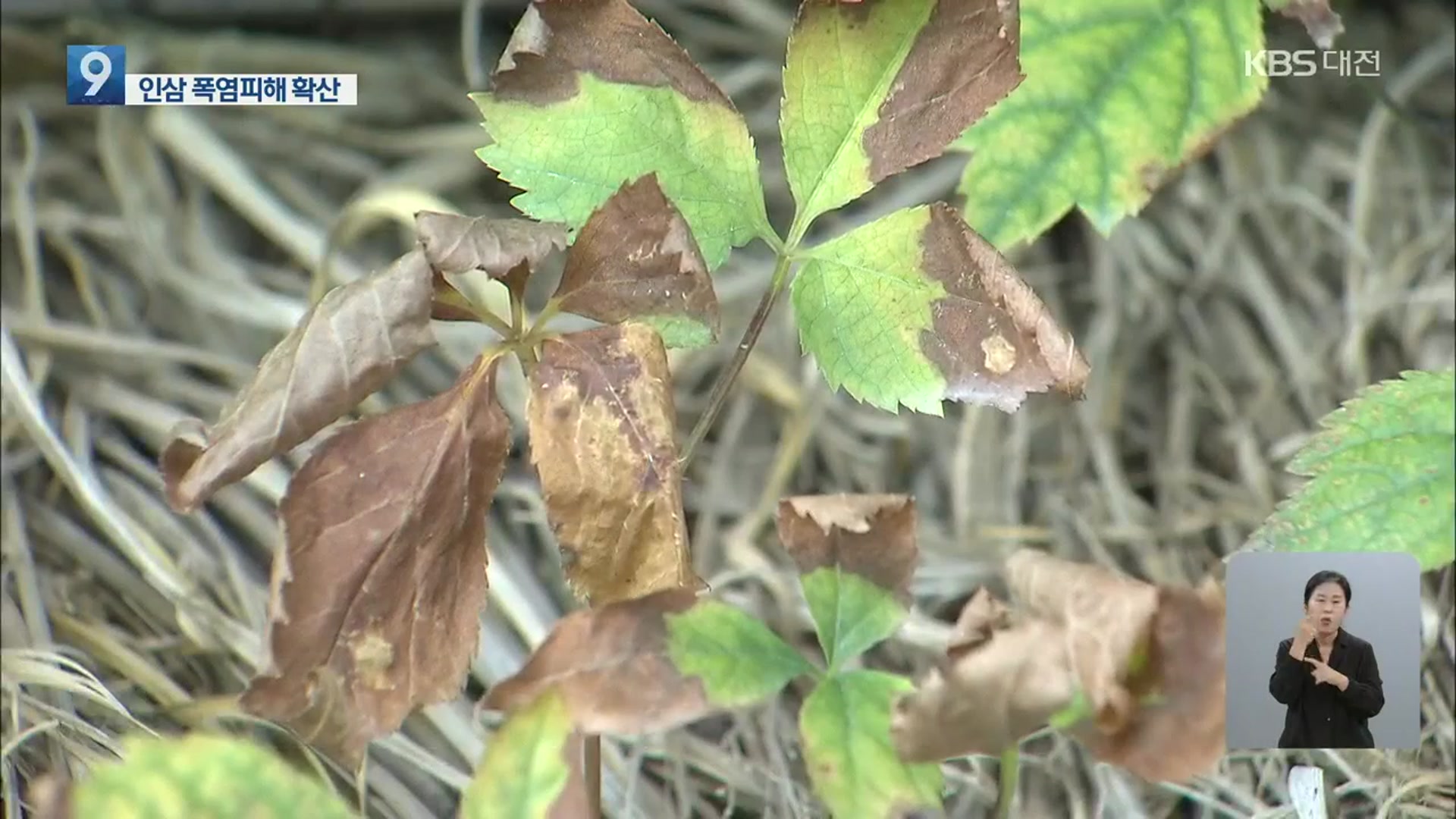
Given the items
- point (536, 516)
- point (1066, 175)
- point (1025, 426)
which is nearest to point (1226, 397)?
point (1025, 426)

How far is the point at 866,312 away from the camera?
58 centimetres

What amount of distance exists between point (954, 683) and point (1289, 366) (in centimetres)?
64

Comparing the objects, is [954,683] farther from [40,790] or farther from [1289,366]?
[1289,366]

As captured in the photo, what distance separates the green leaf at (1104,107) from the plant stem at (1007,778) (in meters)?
0.28

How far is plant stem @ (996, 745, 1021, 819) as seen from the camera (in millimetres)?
520

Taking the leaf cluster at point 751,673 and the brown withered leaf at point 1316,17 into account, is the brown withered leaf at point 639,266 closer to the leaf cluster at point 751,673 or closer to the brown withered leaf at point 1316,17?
the leaf cluster at point 751,673

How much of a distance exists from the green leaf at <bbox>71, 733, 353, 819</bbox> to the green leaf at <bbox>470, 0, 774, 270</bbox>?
25 centimetres

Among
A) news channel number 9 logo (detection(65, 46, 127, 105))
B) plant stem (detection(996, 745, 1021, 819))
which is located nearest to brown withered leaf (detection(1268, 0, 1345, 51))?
plant stem (detection(996, 745, 1021, 819))

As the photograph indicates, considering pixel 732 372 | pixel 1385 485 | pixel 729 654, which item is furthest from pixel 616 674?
pixel 1385 485

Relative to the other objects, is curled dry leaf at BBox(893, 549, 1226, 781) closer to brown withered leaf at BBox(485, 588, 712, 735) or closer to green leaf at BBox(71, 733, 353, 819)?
brown withered leaf at BBox(485, 588, 712, 735)

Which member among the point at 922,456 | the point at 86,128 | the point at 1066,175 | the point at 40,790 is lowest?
the point at 40,790

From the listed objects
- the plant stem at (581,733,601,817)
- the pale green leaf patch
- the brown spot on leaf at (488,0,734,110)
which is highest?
the brown spot on leaf at (488,0,734,110)

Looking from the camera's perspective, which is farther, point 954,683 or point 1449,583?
point 1449,583

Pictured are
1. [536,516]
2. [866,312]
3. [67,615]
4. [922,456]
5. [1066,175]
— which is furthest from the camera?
[922,456]
